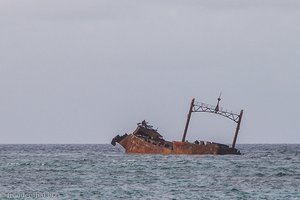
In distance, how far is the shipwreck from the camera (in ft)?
299

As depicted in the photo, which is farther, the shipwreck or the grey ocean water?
the shipwreck

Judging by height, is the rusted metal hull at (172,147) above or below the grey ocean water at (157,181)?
above

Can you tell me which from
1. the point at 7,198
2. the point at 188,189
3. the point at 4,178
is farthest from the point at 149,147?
the point at 7,198

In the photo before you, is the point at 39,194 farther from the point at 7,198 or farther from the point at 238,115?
the point at 238,115

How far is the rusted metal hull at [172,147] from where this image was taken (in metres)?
91.6

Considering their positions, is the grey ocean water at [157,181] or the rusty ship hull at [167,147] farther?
the rusty ship hull at [167,147]

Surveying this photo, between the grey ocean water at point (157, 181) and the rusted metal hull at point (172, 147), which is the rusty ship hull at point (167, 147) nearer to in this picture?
the rusted metal hull at point (172, 147)

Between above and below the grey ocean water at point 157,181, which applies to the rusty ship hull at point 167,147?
above

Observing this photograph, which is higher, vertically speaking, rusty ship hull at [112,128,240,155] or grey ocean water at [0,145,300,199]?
rusty ship hull at [112,128,240,155]

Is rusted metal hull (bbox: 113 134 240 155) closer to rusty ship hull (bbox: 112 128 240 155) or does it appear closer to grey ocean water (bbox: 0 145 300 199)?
rusty ship hull (bbox: 112 128 240 155)

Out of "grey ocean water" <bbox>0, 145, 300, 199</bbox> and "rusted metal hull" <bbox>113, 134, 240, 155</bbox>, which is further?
"rusted metal hull" <bbox>113, 134, 240, 155</bbox>

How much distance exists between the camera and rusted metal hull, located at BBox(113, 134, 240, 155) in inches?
3605

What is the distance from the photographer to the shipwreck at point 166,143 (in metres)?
91.2

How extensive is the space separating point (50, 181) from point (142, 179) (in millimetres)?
5667
